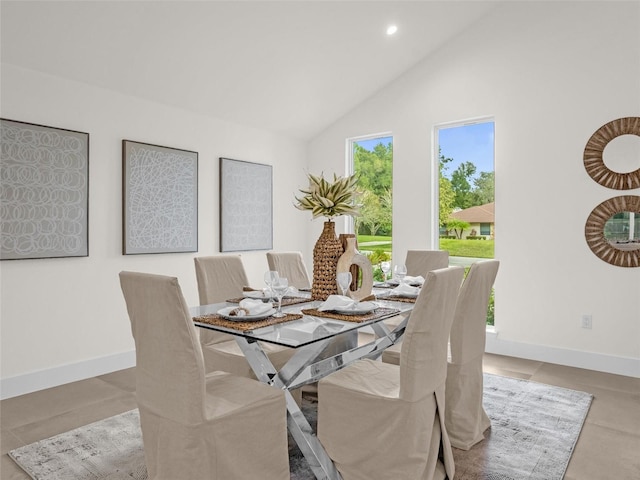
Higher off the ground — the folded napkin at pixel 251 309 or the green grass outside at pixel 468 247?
the green grass outside at pixel 468 247

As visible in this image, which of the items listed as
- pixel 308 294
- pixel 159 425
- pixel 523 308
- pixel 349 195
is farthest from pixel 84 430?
pixel 523 308

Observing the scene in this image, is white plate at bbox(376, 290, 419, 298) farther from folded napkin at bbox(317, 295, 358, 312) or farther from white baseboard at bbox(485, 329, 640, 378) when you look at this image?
white baseboard at bbox(485, 329, 640, 378)

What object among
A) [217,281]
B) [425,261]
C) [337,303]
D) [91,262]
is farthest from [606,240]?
[91,262]

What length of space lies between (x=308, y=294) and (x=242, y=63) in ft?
7.48

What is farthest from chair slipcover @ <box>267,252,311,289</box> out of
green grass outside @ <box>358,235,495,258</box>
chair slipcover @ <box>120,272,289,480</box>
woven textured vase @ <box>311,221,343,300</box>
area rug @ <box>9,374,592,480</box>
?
green grass outside @ <box>358,235,495,258</box>

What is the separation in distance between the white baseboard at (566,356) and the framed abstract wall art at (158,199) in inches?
123

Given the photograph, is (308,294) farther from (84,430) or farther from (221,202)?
(221,202)

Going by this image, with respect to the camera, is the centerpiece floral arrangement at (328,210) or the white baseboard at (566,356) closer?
the centerpiece floral arrangement at (328,210)

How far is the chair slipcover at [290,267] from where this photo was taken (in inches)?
140

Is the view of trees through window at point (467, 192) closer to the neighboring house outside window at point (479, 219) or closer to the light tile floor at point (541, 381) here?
the neighboring house outside window at point (479, 219)

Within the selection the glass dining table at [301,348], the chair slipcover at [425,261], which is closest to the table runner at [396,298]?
the glass dining table at [301,348]

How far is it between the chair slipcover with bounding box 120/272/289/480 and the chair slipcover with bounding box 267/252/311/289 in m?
1.64

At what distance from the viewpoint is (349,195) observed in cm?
269

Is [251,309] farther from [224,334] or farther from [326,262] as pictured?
[224,334]
